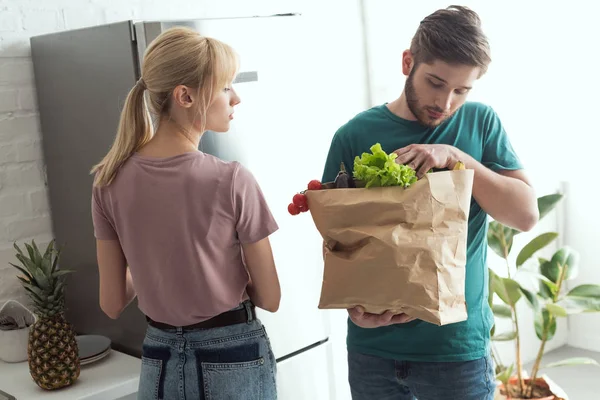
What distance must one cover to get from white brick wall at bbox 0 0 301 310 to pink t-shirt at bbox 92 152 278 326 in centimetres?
84

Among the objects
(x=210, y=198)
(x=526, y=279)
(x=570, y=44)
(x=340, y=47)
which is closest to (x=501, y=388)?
(x=526, y=279)

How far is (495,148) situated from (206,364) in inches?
28.3

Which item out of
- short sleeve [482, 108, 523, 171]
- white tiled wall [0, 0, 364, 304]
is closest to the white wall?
white tiled wall [0, 0, 364, 304]

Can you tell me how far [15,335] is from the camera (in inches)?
81.5

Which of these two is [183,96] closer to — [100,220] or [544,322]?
[100,220]

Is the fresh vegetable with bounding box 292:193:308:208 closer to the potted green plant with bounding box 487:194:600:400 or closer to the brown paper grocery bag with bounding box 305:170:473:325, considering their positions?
the brown paper grocery bag with bounding box 305:170:473:325

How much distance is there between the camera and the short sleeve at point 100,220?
1.52m

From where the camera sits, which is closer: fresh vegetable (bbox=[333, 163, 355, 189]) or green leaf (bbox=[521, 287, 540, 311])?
fresh vegetable (bbox=[333, 163, 355, 189])

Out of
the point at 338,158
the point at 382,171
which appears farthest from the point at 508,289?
the point at 382,171

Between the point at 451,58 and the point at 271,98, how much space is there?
0.75 meters

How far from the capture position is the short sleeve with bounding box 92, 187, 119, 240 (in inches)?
59.7

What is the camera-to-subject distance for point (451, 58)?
1400 millimetres

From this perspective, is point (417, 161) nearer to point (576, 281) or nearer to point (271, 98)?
point (271, 98)

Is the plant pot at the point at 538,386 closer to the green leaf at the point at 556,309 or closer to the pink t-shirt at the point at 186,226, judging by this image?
the green leaf at the point at 556,309
